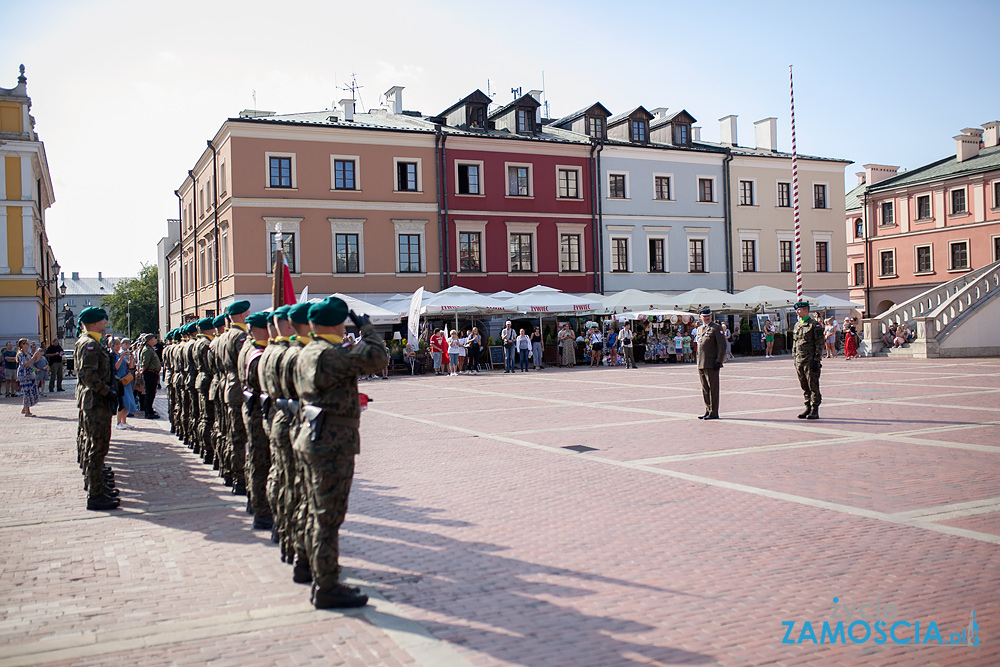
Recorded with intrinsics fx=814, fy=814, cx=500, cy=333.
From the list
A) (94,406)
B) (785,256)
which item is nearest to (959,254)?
(785,256)

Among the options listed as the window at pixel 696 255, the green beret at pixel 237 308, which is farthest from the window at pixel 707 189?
the green beret at pixel 237 308

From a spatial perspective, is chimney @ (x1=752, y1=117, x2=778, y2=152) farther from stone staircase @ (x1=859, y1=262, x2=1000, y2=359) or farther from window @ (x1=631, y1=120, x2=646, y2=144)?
stone staircase @ (x1=859, y1=262, x2=1000, y2=359)

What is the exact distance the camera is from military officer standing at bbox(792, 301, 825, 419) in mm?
12987

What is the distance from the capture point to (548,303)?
1256 inches

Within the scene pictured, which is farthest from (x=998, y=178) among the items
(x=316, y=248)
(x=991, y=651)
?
(x=991, y=651)

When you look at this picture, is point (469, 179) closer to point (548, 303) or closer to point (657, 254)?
point (548, 303)

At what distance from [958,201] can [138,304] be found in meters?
87.5

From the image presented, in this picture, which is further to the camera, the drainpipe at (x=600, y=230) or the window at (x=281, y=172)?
the drainpipe at (x=600, y=230)

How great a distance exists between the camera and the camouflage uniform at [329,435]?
4.86m

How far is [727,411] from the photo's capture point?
569 inches

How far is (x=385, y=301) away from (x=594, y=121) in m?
15.3

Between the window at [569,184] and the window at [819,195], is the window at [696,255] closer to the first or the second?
the window at [569,184]

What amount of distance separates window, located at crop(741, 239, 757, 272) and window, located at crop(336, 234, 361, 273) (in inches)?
841

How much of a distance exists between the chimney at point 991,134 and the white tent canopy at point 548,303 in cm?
3754
